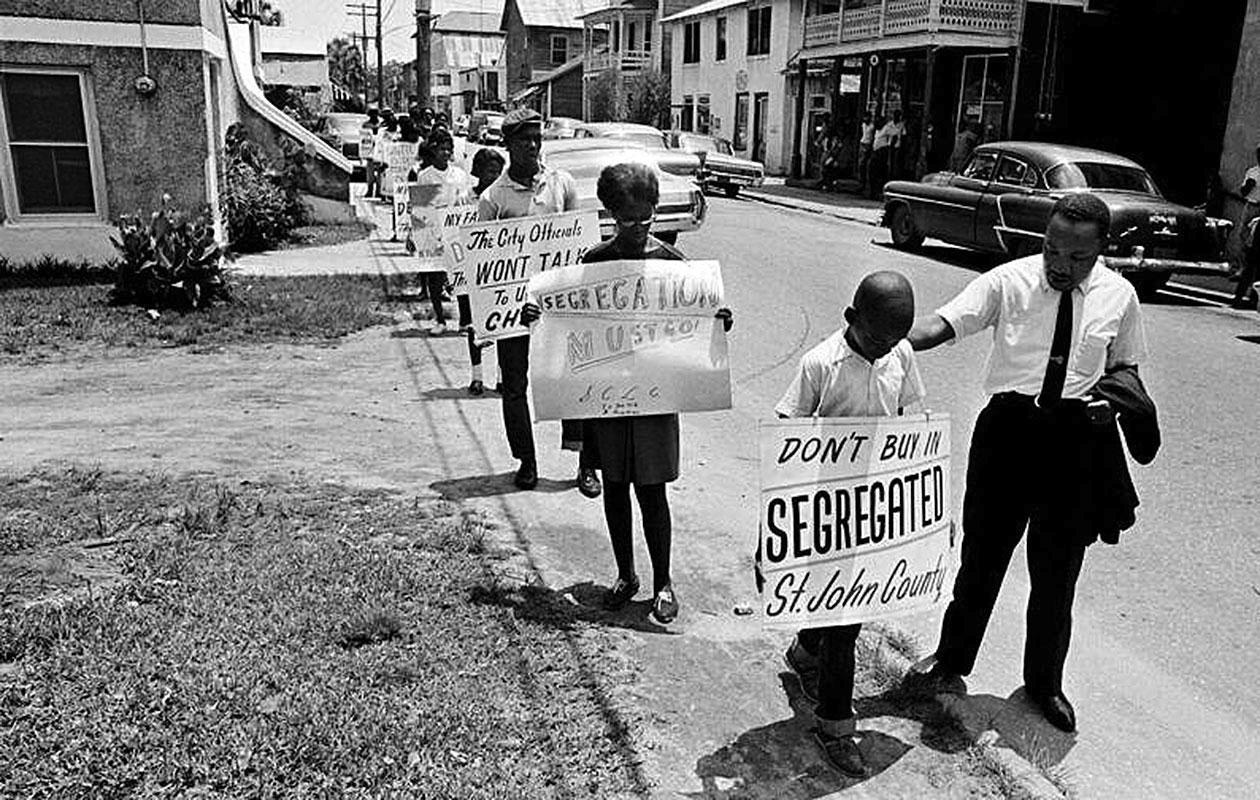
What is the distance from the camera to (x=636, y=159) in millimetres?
14656

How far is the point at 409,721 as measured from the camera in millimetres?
3451

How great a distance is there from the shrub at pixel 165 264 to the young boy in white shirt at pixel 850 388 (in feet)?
28.1

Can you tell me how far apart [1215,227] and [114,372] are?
484 inches

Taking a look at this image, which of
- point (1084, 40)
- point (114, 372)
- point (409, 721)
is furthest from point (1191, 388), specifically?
point (1084, 40)

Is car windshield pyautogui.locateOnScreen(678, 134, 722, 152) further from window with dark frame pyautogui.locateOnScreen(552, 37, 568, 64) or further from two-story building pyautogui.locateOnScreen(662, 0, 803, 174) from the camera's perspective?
window with dark frame pyautogui.locateOnScreen(552, 37, 568, 64)

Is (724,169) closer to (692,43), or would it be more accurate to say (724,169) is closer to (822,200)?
(822,200)

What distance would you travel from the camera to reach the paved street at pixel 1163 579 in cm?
364

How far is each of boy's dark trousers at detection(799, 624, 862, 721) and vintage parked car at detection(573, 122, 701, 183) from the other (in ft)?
53.1

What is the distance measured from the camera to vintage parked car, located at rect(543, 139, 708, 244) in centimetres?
1574

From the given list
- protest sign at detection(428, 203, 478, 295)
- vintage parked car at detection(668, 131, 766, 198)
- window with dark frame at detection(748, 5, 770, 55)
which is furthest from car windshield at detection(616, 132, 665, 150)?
window with dark frame at detection(748, 5, 770, 55)

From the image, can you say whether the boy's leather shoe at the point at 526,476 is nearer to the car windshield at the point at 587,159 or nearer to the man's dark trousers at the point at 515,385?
the man's dark trousers at the point at 515,385

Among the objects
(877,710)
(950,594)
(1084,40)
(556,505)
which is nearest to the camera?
(950,594)

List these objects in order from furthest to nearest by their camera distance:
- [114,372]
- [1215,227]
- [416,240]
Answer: [1215,227]
[416,240]
[114,372]

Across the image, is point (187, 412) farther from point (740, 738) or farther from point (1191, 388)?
point (1191, 388)
